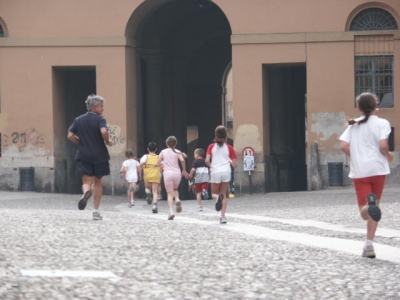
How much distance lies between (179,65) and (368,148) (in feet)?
104

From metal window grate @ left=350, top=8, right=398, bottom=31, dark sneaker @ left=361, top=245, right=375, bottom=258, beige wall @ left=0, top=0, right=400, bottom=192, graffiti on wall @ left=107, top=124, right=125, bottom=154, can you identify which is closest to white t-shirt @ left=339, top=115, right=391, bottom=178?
dark sneaker @ left=361, top=245, right=375, bottom=258

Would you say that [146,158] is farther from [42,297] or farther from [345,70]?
[42,297]

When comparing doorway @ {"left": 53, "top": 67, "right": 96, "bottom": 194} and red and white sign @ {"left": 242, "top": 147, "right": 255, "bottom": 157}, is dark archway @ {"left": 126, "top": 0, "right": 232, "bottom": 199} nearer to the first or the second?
doorway @ {"left": 53, "top": 67, "right": 96, "bottom": 194}

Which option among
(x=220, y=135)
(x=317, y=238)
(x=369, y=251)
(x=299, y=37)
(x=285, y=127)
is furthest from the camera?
(x=285, y=127)

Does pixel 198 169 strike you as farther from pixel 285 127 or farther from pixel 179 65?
pixel 179 65

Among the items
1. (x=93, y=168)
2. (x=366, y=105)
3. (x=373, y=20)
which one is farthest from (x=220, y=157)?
(x=373, y=20)

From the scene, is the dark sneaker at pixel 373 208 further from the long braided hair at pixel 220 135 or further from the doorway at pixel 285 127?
the doorway at pixel 285 127

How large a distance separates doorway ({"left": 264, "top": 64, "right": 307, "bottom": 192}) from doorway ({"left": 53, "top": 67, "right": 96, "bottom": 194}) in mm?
6160

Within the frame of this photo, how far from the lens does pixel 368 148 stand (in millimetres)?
10844

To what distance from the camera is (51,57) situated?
1336 inches

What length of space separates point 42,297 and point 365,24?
2625 centimetres

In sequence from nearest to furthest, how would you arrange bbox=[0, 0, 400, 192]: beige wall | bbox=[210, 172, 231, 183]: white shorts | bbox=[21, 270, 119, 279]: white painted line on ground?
bbox=[21, 270, 119, 279]: white painted line on ground → bbox=[210, 172, 231, 183]: white shorts → bbox=[0, 0, 400, 192]: beige wall

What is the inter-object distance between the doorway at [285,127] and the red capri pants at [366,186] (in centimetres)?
2244

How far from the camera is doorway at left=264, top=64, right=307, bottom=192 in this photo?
34906 mm
